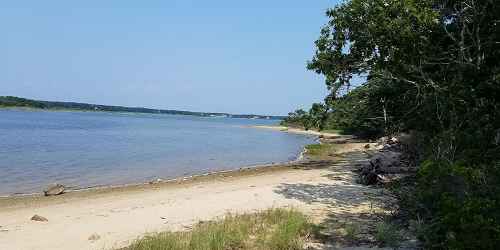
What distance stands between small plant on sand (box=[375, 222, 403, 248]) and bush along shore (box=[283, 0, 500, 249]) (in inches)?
16.1

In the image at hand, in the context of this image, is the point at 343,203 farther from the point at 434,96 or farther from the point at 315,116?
the point at 315,116

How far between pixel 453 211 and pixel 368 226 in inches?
144

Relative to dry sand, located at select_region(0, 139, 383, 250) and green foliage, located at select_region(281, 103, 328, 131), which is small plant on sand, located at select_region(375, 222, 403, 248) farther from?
green foliage, located at select_region(281, 103, 328, 131)

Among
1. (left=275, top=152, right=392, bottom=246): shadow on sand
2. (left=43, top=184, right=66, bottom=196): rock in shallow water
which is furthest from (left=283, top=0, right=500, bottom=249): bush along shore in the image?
(left=43, top=184, right=66, bottom=196): rock in shallow water

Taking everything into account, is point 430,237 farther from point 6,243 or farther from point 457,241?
point 6,243

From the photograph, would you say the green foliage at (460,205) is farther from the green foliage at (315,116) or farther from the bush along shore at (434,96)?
the green foliage at (315,116)

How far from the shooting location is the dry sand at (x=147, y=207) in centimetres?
1013

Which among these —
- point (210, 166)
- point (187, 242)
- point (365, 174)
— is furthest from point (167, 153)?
point (187, 242)

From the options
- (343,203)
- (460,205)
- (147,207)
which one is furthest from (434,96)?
(147,207)

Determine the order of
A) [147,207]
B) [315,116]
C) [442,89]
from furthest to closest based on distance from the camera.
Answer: [315,116], [147,207], [442,89]

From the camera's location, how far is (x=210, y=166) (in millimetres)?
28703

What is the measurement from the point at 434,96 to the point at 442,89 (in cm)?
66

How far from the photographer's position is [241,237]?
8086 mm

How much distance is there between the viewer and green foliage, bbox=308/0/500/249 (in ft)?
19.9
